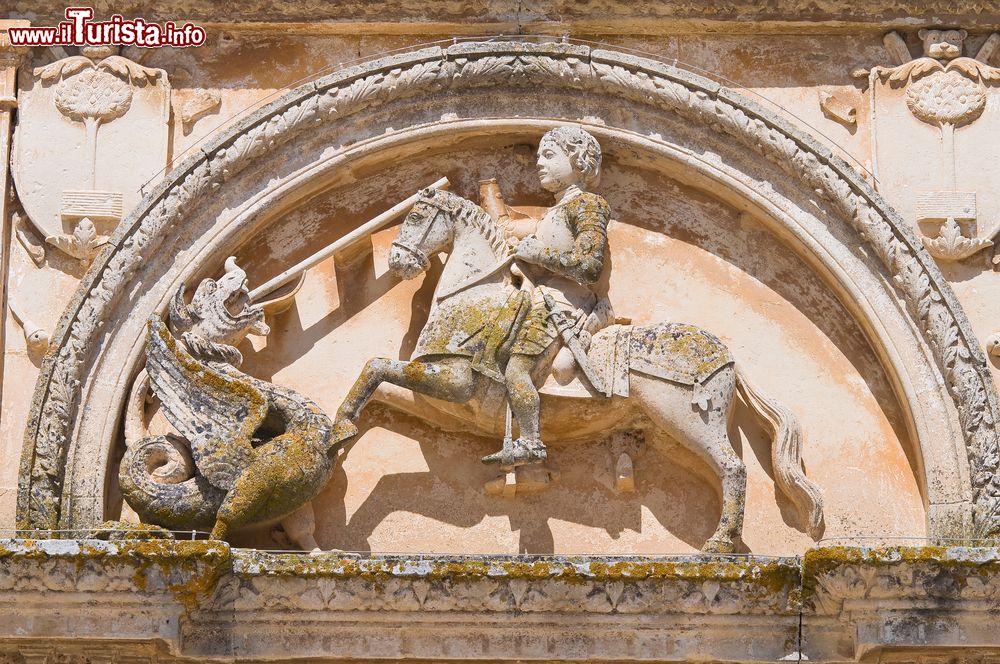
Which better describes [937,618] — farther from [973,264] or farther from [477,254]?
[477,254]

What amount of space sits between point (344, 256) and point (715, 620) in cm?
276

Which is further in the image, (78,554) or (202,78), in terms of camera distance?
(202,78)

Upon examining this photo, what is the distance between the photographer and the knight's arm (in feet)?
38.2

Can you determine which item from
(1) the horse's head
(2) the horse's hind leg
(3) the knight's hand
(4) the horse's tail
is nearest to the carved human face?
(3) the knight's hand

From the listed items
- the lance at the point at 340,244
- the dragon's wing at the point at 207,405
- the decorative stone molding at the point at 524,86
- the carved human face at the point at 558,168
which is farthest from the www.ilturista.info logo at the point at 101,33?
the carved human face at the point at 558,168

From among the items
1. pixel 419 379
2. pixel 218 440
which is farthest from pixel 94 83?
pixel 419 379

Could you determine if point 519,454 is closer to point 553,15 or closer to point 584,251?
point 584,251

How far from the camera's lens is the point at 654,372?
11484 millimetres

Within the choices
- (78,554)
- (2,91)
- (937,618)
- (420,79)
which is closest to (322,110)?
(420,79)

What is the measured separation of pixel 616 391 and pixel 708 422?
18.5 inches

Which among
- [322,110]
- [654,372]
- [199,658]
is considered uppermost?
[322,110]

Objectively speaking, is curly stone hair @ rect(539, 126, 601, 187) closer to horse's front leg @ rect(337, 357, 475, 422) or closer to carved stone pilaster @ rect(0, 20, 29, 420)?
horse's front leg @ rect(337, 357, 475, 422)

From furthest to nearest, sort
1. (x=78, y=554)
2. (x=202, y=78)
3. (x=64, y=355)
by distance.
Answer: (x=202, y=78) → (x=64, y=355) → (x=78, y=554)

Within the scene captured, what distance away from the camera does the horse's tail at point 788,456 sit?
11422mm
